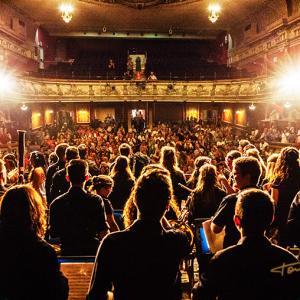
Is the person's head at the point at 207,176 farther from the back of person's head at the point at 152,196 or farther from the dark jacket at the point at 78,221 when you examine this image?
the back of person's head at the point at 152,196

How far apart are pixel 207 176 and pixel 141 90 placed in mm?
23096

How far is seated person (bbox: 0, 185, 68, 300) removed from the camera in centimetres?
215

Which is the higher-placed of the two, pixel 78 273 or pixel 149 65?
pixel 149 65

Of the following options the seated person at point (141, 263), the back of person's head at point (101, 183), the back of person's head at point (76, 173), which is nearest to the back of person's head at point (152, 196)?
the seated person at point (141, 263)

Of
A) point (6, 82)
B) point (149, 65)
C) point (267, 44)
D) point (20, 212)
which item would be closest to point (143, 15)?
point (149, 65)

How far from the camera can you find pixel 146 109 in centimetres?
3016

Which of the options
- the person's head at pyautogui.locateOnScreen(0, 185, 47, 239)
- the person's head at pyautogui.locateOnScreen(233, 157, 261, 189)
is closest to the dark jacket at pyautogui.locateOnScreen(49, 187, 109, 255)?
the person's head at pyautogui.locateOnScreen(0, 185, 47, 239)

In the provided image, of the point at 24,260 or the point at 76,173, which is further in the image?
the point at 76,173

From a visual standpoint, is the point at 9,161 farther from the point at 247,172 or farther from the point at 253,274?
the point at 253,274

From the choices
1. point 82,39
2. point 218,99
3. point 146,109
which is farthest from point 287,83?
point 82,39

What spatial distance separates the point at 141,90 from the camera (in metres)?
27.1

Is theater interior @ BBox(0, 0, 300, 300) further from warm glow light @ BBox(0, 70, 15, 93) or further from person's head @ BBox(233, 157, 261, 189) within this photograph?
person's head @ BBox(233, 157, 261, 189)

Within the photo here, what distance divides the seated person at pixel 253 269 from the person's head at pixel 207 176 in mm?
2468

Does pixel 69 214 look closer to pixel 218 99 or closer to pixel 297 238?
pixel 297 238
